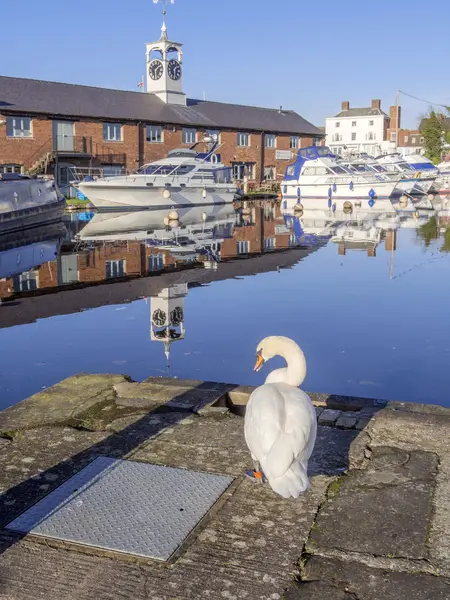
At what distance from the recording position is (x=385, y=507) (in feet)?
13.9

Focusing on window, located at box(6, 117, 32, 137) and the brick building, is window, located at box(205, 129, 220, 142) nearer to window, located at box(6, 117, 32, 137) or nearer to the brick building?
the brick building

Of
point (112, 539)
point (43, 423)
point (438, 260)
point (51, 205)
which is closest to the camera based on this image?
point (112, 539)

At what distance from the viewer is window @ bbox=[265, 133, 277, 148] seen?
60184 mm

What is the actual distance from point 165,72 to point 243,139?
29.2 feet

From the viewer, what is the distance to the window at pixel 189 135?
51969 millimetres

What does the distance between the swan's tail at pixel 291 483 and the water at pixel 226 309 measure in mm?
3381

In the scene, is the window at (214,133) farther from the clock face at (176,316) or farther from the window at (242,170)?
the clock face at (176,316)

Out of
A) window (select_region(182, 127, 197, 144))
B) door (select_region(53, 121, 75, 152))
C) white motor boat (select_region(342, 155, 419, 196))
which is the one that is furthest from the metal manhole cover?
window (select_region(182, 127, 197, 144))

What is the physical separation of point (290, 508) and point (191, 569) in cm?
90

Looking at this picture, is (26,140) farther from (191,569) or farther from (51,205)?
(191,569)

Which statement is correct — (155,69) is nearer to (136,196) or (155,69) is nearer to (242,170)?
(242,170)

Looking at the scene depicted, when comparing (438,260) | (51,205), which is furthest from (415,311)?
(51,205)

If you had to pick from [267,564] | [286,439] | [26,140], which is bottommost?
[267,564]

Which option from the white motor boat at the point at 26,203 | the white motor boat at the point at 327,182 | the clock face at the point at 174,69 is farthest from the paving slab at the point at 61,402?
the clock face at the point at 174,69
